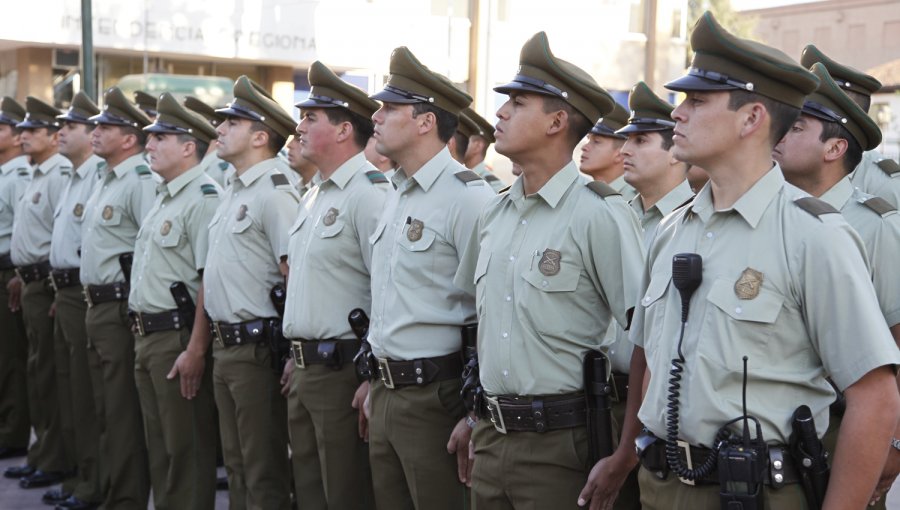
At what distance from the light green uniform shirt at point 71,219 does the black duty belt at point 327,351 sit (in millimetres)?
2563

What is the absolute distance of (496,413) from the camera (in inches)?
143

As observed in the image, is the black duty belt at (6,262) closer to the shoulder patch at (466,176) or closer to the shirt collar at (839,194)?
the shoulder patch at (466,176)

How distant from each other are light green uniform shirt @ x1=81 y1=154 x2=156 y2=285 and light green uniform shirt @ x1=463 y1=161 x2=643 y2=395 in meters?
3.28

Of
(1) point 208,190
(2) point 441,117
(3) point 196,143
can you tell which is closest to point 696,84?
(2) point 441,117

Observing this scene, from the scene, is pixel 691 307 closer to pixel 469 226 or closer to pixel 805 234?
pixel 805 234

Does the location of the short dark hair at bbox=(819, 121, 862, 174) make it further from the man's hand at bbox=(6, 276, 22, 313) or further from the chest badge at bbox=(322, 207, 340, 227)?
the man's hand at bbox=(6, 276, 22, 313)

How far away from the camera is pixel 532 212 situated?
3750mm

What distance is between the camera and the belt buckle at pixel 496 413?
3.62m

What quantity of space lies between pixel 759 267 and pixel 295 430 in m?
2.83

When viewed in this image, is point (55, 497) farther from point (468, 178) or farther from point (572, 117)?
point (572, 117)

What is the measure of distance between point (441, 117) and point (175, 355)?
2146mm

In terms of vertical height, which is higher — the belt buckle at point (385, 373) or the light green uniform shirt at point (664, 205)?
the light green uniform shirt at point (664, 205)

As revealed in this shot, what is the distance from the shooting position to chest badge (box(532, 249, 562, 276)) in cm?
358

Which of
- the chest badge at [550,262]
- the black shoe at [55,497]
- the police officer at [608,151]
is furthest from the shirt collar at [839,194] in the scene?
the black shoe at [55,497]
